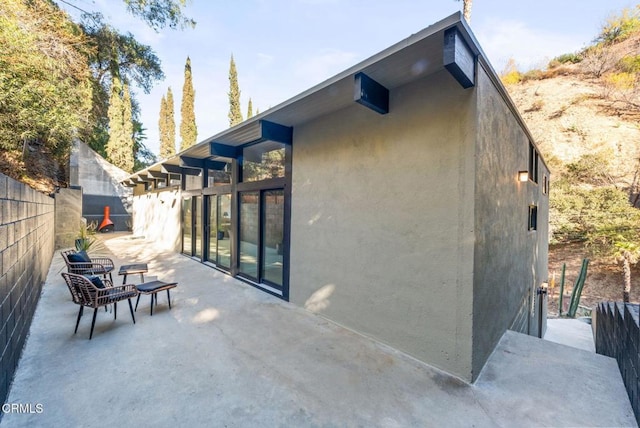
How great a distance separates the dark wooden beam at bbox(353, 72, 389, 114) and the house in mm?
15

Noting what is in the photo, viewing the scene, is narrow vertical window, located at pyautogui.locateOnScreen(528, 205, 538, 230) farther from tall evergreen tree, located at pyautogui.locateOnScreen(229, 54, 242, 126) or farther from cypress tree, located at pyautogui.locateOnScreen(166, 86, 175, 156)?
cypress tree, located at pyautogui.locateOnScreen(166, 86, 175, 156)

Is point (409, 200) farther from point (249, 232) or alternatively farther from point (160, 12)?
point (160, 12)

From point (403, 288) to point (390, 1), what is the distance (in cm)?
748

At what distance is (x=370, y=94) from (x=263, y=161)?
303cm

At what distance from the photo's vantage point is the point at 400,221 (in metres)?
2.97

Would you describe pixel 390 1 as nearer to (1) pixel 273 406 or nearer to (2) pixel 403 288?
(2) pixel 403 288

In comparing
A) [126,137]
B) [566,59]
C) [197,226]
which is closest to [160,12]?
[197,226]

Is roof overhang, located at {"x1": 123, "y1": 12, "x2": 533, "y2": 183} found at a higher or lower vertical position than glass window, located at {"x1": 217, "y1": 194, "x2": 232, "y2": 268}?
higher

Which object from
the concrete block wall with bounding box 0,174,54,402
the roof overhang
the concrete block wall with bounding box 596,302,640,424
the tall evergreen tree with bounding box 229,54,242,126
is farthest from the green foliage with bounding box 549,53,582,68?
the concrete block wall with bounding box 0,174,54,402

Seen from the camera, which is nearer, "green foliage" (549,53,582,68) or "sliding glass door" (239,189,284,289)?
"sliding glass door" (239,189,284,289)

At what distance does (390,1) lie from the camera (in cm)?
692

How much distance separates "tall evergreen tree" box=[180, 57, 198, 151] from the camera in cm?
2238

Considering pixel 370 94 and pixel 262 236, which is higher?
pixel 370 94

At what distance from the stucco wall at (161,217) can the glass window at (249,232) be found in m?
3.87
